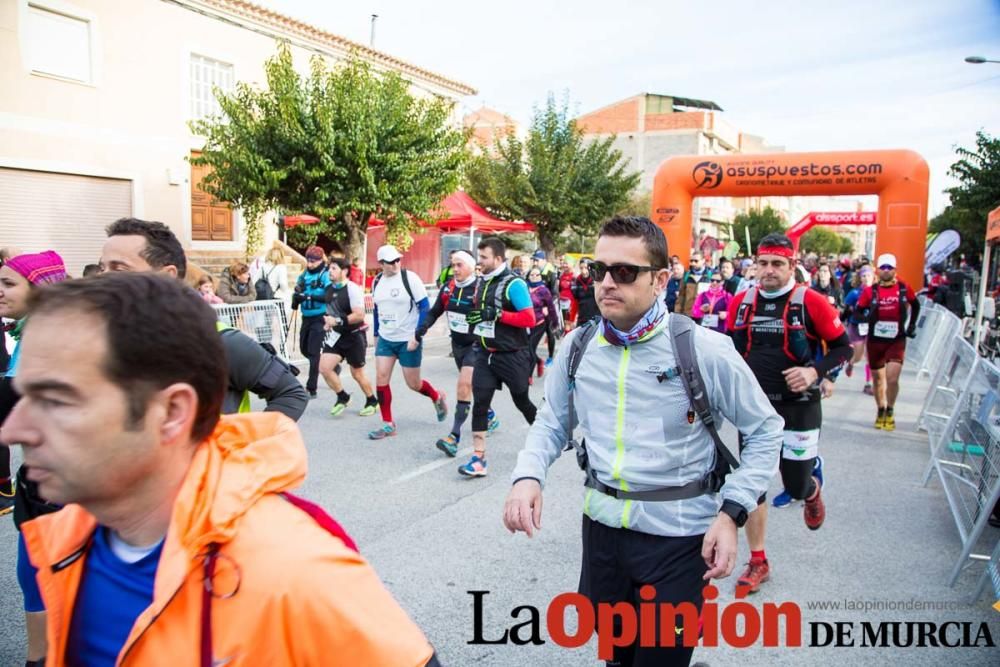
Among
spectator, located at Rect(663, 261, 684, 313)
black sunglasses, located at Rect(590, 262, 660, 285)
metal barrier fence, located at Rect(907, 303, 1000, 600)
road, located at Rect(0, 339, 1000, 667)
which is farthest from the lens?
spectator, located at Rect(663, 261, 684, 313)

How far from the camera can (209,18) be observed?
17797 mm

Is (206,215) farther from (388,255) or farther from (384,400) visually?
(384,400)

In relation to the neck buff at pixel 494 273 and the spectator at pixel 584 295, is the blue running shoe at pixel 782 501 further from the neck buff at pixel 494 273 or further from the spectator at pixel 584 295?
the spectator at pixel 584 295

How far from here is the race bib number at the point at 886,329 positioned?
831 centimetres

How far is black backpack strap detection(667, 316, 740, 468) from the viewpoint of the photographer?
2395 mm

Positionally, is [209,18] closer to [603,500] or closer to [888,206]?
[888,206]

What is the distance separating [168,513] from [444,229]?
821 inches

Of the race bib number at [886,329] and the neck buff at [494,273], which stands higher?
the neck buff at [494,273]

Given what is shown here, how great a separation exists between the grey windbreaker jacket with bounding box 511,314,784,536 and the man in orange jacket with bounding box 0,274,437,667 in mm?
1344

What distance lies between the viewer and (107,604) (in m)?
1.29

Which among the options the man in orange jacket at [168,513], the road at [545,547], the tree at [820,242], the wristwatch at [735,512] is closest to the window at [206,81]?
the road at [545,547]

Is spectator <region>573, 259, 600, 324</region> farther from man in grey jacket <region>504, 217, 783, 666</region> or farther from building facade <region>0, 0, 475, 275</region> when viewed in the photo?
man in grey jacket <region>504, 217, 783, 666</region>

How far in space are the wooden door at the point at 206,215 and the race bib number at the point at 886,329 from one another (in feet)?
47.8

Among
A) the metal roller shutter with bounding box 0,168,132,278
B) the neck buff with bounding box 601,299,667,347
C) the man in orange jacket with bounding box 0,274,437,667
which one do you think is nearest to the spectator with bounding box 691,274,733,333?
the neck buff with bounding box 601,299,667,347
